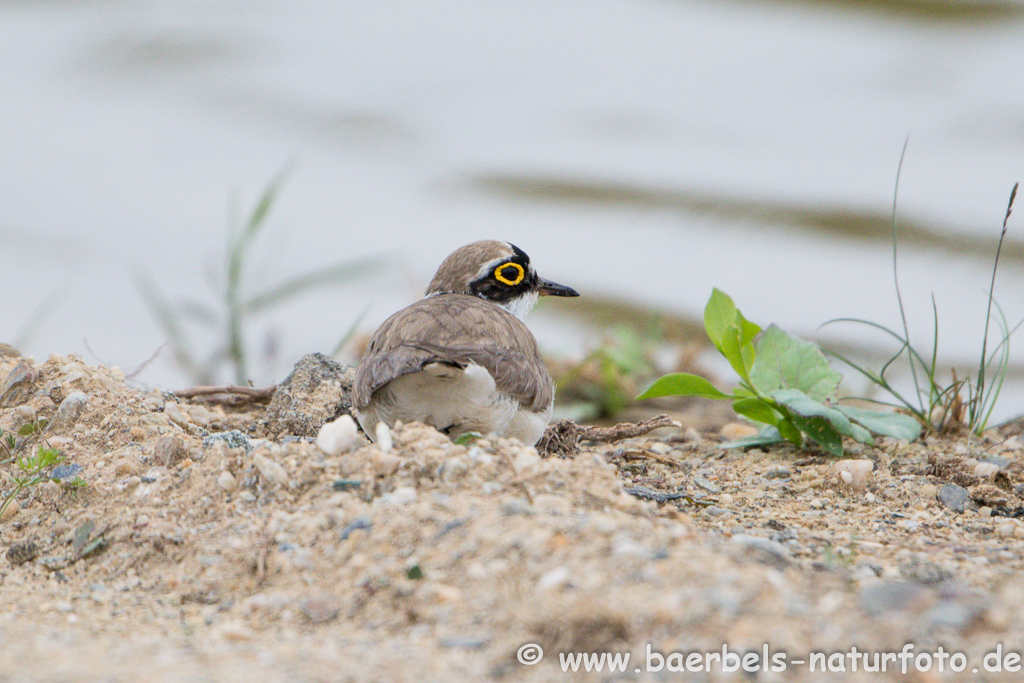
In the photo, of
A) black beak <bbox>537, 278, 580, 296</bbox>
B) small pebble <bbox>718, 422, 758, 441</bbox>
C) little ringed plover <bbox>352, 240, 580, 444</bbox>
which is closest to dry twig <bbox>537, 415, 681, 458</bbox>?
little ringed plover <bbox>352, 240, 580, 444</bbox>

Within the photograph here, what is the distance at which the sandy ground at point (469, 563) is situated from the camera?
6.64 feet

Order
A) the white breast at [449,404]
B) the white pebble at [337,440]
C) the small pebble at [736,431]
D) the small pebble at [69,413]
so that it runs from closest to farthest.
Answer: the white pebble at [337,440] < the white breast at [449,404] < the small pebble at [69,413] < the small pebble at [736,431]

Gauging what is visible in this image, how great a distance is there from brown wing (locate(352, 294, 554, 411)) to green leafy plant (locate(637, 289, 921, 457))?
18.9 inches

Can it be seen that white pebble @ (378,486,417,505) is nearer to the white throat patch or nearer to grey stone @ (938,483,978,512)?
grey stone @ (938,483,978,512)

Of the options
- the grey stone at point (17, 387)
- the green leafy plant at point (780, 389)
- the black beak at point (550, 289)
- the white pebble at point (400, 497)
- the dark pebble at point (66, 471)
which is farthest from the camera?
the black beak at point (550, 289)

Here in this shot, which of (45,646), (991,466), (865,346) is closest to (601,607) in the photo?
(45,646)

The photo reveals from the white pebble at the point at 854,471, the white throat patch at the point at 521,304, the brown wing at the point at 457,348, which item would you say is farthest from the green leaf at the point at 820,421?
the white throat patch at the point at 521,304

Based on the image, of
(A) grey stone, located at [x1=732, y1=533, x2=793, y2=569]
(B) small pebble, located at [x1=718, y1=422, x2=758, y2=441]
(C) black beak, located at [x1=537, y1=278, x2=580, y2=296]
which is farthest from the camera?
(C) black beak, located at [x1=537, y1=278, x2=580, y2=296]

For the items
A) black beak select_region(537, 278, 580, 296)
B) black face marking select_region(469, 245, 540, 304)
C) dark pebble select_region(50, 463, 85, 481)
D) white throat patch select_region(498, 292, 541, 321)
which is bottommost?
dark pebble select_region(50, 463, 85, 481)

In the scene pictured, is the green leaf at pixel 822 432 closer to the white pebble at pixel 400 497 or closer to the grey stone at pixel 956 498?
the grey stone at pixel 956 498

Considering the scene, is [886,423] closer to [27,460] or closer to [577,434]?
[577,434]

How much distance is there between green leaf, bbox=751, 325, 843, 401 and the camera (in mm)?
4051

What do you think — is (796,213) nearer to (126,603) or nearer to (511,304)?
(511,304)

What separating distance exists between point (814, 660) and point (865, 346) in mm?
6658
